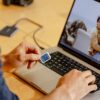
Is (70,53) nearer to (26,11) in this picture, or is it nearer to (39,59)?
(39,59)

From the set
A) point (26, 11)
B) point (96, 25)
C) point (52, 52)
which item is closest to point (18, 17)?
point (26, 11)

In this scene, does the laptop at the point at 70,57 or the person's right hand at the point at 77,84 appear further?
the laptop at the point at 70,57

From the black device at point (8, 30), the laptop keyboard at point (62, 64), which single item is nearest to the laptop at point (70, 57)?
the laptop keyboard at point (62, 64)

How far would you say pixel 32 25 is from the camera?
5.34 feet

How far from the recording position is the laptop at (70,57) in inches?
46.9

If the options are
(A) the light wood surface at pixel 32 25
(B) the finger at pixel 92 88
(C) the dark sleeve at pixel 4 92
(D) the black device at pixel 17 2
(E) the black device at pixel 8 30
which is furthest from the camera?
(D) the black device at pixel 17 2

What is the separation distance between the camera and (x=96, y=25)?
4.09ft

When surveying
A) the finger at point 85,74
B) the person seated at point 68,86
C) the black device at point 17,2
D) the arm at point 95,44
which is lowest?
the black device at point 17,2

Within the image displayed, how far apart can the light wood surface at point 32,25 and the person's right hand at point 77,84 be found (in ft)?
0.43

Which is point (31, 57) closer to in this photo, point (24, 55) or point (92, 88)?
point (24, 55)

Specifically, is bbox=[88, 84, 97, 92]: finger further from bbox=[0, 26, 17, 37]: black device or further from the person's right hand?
bbox=[0, 26, 17, 37]: black device

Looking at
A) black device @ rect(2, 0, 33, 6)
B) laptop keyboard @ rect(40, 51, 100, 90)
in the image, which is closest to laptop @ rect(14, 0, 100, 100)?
laptop keyboard @ rect(40, 51, 100, 90)

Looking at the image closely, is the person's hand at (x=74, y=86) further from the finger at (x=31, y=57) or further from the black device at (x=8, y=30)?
the black device at (x=8, y=30)

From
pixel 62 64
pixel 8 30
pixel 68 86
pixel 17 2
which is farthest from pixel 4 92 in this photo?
pixel 17 2
